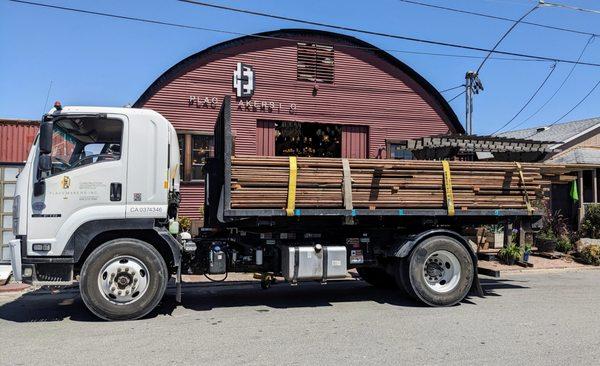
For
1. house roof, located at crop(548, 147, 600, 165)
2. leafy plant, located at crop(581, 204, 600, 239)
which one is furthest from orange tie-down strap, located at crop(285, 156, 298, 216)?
house roof, located at crop(548, 147, 600, 165)

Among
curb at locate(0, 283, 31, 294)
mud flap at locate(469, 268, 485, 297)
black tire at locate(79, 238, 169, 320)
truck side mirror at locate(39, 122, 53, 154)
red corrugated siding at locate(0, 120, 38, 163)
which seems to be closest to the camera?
truck side mirror at locate(39, 122, 53, 154)

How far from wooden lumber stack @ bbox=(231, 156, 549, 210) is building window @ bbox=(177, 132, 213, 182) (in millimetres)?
7063

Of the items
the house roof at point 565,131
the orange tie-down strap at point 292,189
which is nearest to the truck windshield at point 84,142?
the orange tie-down strap at point 292,189

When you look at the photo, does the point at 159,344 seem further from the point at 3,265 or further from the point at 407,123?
the point at 407,123

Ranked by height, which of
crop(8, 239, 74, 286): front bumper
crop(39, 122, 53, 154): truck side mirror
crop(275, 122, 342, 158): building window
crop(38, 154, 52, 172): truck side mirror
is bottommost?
crop(8, 239, 74, 286): front bumper

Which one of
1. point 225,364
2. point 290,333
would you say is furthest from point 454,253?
point 225,364

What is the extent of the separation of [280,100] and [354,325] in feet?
32.0

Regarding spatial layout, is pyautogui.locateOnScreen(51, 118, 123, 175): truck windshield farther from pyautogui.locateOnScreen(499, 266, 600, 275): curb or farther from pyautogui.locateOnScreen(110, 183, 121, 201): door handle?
pyautogui.locateOnScreen(499, 266, 600, 275): curb

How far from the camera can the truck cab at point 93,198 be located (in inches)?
273

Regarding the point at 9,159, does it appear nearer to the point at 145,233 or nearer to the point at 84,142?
the point at 84,142

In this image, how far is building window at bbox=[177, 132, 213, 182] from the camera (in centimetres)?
1455

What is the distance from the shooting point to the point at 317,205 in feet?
26.0

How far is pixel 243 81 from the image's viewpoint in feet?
50.0

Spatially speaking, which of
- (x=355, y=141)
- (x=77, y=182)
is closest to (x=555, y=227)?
(x=355, y=141)
